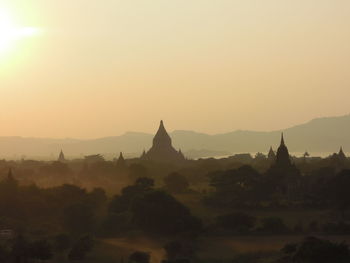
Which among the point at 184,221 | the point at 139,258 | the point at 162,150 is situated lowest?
the point at 139,258

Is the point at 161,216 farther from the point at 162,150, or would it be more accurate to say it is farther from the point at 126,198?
the point at 162,150

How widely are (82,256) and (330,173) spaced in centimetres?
4521

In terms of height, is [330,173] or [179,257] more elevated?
[330,173]

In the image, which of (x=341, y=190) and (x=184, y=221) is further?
(x=341, y=190)

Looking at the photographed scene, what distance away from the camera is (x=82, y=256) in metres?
33.0

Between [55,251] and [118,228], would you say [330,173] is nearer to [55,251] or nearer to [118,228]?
[118,228]

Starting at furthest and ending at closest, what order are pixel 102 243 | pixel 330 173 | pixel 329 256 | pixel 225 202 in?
pixel 330 173
pixel 225 202
pixel 102 243
pixel 329 256

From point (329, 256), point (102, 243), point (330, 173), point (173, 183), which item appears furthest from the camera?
point (330, 173)

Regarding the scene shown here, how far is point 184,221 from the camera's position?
41.4 meters

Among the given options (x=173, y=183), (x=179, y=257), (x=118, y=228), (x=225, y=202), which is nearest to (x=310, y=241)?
(x=179, y=257)

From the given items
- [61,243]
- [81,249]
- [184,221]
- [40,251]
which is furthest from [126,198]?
[40,251]

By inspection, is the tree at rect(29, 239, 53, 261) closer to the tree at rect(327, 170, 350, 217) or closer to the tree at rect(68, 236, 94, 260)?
the tree at rect(68, 236, 94, 260)

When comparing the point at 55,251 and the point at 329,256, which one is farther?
the point at 55,251

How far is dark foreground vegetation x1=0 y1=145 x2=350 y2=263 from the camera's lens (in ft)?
107
